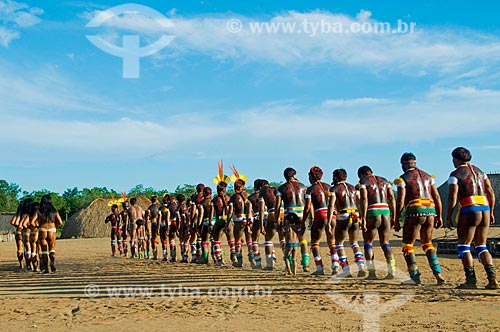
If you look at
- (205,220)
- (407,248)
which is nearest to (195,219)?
(205,220)

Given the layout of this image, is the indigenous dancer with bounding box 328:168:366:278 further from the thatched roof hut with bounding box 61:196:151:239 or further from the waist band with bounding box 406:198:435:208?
the thatched roof hut with bounding box 61:196:151:239

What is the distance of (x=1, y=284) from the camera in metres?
10.7

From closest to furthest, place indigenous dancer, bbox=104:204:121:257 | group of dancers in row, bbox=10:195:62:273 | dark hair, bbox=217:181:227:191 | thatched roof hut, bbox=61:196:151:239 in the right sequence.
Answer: group of dancers in row, bbox=10:195:62:273 → dark hair, bbox=217:181:227:191 → indigenous dancer, bbox=104:204:121:257 → thatched roof hut, bbox=61:196:151:239

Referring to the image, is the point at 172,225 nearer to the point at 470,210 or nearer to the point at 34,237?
the point at 34,237

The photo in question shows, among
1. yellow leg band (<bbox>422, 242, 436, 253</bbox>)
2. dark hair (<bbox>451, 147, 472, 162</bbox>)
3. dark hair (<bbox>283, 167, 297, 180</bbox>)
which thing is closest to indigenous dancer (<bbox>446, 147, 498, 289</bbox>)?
dark hair (<bbox>451, 147, 472, 162</bbox>)

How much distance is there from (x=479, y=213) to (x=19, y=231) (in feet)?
38.7

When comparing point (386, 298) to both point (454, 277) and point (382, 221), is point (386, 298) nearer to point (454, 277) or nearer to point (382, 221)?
point (382, 221)

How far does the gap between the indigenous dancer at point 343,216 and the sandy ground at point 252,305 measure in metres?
0.49

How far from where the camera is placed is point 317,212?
33.4 ft

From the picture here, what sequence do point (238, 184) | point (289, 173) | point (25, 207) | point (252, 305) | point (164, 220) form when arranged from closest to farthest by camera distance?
point (252, 305) → point (289, 173) → point (238, 184) → point (25, 207) → point (164, 220)

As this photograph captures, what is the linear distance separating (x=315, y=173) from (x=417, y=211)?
2.55 m

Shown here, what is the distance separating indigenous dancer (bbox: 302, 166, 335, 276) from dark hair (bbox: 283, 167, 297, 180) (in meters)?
0.54

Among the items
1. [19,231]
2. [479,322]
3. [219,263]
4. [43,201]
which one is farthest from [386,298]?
[19,231]

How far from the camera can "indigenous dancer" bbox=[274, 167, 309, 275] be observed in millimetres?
10477
